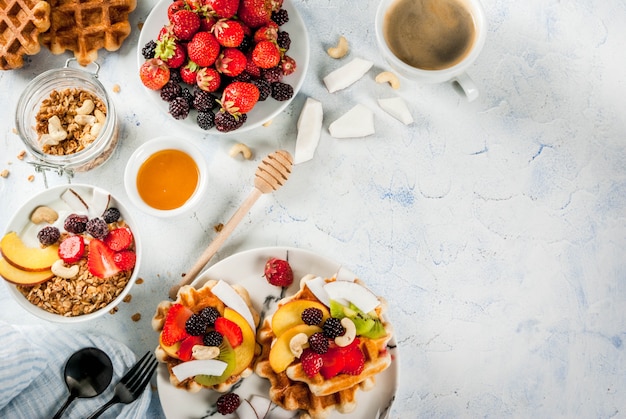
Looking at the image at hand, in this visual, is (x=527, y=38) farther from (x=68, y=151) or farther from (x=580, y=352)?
(x=68, y=151)

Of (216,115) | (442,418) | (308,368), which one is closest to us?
(308,368)

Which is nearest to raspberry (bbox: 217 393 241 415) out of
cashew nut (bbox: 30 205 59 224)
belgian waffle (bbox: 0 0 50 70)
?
cashew nut (bbox: 30 205 59 224)

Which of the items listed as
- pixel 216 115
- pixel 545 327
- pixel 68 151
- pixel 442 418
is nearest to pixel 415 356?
pixel 442 418

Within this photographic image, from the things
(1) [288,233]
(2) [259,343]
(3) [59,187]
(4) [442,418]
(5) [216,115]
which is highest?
(5) [216,115]

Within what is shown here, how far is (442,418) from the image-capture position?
A: 183 centimetres

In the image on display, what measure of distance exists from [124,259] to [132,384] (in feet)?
1.21

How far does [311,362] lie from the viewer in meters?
1.54

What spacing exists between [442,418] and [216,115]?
1154mm

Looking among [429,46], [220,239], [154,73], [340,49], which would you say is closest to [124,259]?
[220,239]

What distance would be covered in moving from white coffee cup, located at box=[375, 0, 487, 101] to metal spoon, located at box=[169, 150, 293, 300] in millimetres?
428

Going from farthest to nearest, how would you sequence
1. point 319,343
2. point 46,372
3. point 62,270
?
point 46,372 < point 62,270 < point 319,343

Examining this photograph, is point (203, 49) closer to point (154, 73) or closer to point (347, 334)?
point (154, 73)

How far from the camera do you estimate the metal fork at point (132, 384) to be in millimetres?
1689

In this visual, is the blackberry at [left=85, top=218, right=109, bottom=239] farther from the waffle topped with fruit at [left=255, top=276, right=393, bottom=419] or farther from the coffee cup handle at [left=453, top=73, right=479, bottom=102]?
the coffee cup handle at [left=453, top=73, right=479, bottom=102]
